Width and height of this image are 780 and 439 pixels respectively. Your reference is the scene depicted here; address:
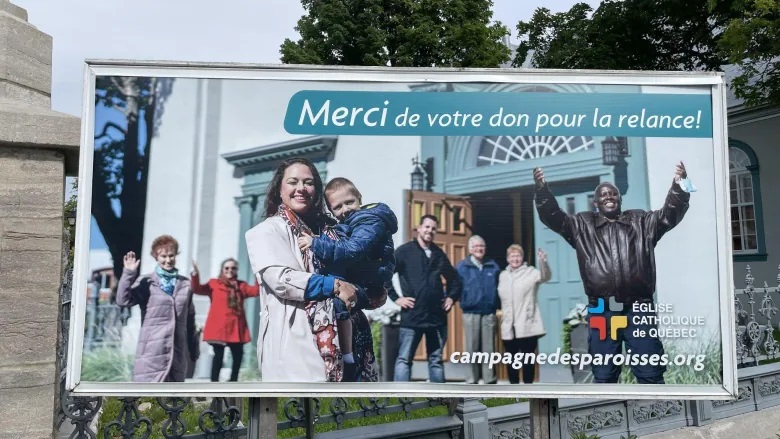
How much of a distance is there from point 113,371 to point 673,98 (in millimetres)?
4457

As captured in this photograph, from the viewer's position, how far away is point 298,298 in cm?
405

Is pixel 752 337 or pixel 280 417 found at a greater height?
pixel 752 337

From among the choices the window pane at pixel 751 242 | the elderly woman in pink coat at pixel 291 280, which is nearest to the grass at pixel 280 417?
the elderly woman in pink coat at pixel 291 280

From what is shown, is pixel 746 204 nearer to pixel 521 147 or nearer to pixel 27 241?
pixel 521 147

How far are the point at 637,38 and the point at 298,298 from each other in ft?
53.9

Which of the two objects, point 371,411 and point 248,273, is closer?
point 248,273

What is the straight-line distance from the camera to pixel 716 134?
429 cm

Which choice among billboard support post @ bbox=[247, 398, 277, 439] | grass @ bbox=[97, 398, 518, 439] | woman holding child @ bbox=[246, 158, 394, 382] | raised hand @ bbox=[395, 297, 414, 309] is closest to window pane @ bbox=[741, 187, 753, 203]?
grass @ bbox=[97, 398, 518, 439]

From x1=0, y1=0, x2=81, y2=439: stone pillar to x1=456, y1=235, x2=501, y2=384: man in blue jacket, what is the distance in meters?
2.82

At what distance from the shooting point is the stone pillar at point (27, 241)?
3.82 m

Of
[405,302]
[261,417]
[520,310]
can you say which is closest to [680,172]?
[520,310]

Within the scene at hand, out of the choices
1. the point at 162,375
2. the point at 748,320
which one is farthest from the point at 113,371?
the point at 748,320

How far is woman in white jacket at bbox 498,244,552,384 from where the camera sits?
13.5 feet

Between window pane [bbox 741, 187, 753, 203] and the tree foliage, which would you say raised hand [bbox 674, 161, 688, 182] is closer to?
the tree foliage
